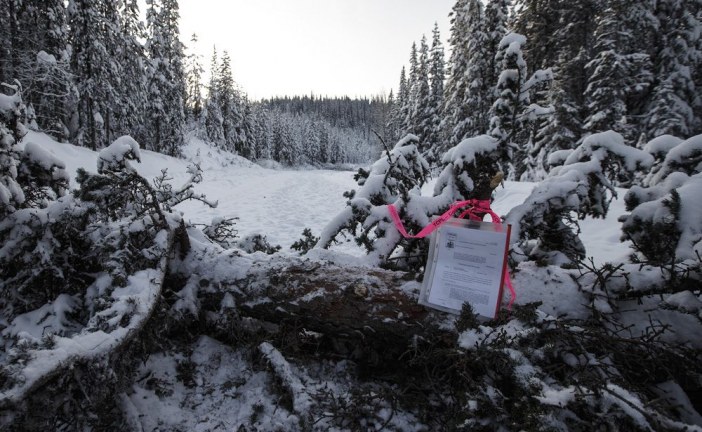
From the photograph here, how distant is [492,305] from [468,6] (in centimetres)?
2002

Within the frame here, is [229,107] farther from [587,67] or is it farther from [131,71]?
[587,67]

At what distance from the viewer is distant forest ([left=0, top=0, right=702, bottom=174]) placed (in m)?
10.5

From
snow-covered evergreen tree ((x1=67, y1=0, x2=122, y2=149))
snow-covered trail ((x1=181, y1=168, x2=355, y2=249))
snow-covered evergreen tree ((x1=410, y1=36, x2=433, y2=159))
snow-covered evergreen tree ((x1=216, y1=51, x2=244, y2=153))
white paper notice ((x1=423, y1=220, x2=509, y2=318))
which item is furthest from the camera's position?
snow-covered evergreen tree ((x1=216, y1=51, x2=244, y2=153))

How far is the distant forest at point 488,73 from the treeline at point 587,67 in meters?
0.05

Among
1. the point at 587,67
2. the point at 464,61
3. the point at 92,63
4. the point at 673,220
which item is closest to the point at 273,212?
the point at 673,220

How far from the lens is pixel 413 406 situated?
6.42ft

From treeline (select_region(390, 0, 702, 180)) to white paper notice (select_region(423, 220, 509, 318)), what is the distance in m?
2.68

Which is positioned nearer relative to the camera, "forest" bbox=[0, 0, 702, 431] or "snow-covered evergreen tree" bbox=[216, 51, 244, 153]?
"forest" bbox=[0, 0, 702, 431]

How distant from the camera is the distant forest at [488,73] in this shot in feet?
34.5

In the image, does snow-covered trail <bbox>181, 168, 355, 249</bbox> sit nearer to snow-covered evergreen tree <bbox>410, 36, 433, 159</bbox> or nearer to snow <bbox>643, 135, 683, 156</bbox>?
snow <bbox>643, 135, 683, 156</bbox>

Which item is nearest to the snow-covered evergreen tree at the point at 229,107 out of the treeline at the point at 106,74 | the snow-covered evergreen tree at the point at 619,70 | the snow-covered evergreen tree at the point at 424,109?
the treeline at the point at 106,74

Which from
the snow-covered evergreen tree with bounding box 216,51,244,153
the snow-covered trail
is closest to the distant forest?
the snow-covered trail

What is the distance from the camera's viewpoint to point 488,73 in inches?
623

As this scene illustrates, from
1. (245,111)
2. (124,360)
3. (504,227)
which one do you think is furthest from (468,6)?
(245,111)
